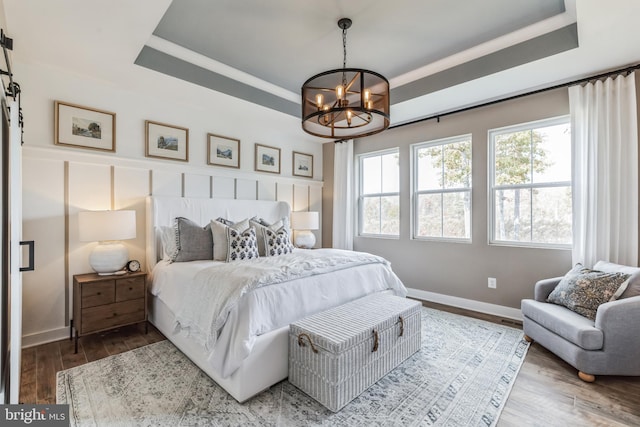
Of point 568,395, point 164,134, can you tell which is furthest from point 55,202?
point 568,395

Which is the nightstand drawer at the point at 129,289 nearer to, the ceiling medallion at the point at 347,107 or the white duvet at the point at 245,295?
the white duvet at the point at 245,295

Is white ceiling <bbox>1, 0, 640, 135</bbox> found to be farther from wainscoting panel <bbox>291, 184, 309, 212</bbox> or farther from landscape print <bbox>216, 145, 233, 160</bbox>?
wainscoting panel <bbox>291, 184, 309, 212</bbox>

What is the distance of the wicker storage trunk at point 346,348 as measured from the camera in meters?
1.87

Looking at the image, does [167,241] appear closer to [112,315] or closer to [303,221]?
[112,315]

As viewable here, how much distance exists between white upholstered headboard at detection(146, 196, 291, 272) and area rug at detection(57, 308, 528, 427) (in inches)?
44.3

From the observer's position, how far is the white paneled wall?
2734mm

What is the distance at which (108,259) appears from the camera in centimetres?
283

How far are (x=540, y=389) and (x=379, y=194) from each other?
3.20m

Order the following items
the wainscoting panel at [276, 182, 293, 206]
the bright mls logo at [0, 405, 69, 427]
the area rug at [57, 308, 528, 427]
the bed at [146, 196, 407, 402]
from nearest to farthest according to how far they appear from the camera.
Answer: the bright mls logo at [0, 405, 69, 427] < the area rug at [57, 308, 528, 427] < the bed at [146, 196, 407, 402] < the wainscoting panel at [276, 182, 293, 206]

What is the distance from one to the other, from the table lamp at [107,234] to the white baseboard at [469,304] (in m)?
3.62

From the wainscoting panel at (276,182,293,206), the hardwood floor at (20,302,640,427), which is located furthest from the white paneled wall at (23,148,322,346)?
the wainscoting panel at (276,182,293,206)

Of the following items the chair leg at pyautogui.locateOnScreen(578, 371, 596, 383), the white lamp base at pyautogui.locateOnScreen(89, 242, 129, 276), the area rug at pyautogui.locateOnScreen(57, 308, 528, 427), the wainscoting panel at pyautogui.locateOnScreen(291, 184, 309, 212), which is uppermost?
the wainscoting panel at pyautogui.locateOnScreen(291, 184, 309, 212)

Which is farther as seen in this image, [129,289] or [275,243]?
[275,243]

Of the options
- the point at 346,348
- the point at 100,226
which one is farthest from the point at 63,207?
the point at 346,348
